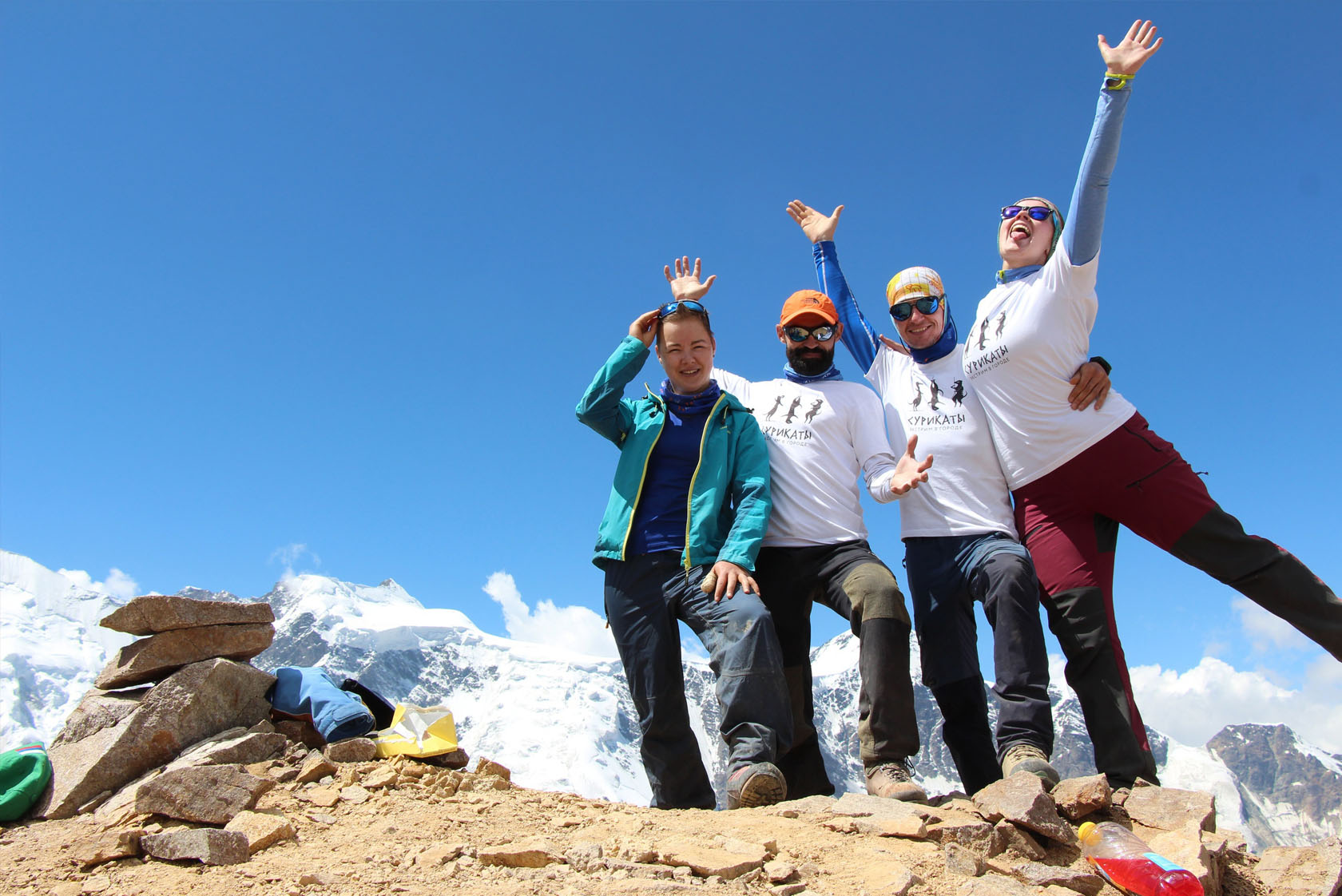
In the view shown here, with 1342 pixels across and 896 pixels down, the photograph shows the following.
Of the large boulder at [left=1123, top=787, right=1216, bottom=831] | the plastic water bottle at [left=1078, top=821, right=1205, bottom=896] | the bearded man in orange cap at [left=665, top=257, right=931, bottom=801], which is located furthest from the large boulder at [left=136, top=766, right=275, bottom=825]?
the large boulder at [left=1123, top=787, right=1216, bottom=831]

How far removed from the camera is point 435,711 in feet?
21.6

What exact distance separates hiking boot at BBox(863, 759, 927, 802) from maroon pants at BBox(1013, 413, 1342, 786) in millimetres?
1251

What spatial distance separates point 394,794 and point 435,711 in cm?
116

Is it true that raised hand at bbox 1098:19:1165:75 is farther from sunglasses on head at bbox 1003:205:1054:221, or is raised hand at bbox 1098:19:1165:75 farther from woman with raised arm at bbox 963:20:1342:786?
sunglasses on head at bbox 1003:205:1054:221

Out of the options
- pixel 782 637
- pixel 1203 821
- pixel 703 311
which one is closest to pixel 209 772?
pixel 782 637

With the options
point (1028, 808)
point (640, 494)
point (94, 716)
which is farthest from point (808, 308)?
point (94, 716)

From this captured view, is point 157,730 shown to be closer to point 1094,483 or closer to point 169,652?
point 169,652

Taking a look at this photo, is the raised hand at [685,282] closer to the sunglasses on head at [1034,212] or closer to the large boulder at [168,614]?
the sunglasses on head at [1034,212]

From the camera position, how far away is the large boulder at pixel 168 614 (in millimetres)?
6199

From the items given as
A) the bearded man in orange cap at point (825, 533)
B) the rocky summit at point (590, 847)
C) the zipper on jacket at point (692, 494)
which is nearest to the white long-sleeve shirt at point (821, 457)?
the bearded man in orange cap at point (825, 533)

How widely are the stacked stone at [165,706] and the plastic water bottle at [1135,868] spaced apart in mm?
4883

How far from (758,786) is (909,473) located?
7.60 ft

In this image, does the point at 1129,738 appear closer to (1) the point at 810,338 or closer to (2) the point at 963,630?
(2) the point at 963,630

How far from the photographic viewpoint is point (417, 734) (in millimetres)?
6250
